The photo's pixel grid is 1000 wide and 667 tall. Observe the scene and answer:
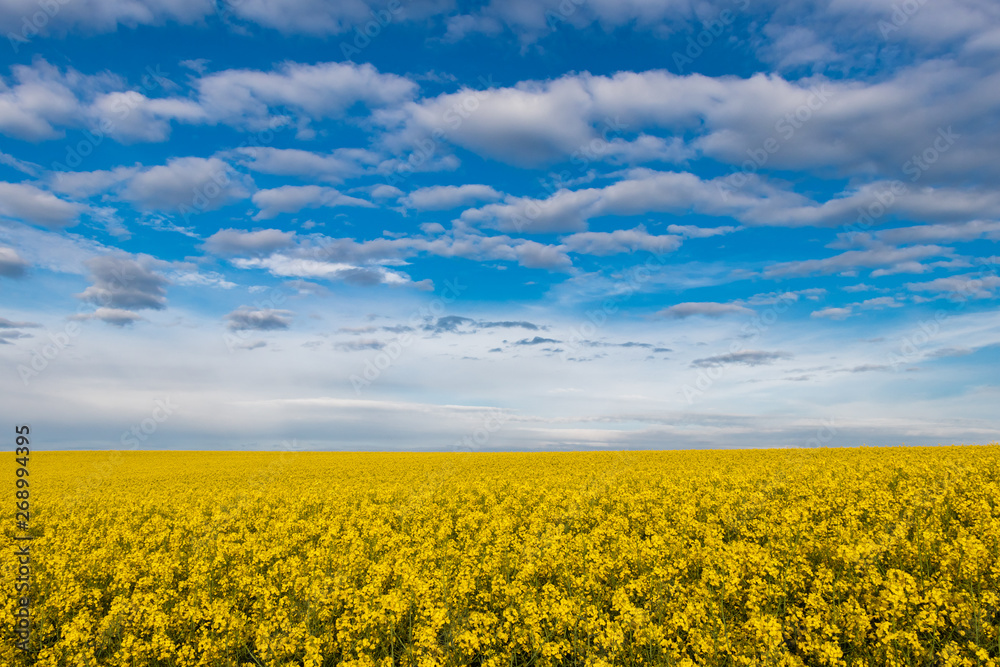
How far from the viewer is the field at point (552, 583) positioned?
371 inches

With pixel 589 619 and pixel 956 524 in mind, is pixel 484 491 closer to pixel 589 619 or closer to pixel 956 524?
pixel 589 619

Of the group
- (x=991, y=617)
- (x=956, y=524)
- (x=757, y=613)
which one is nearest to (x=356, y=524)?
(x=757, y=613)

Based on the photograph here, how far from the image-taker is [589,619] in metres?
9.98

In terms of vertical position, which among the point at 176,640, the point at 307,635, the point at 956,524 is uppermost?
the point at 956,524

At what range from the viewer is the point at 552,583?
12609 mm

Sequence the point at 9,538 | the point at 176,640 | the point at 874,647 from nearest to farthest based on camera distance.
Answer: the point at 874,647
the point at 176,640
the point at 9,538

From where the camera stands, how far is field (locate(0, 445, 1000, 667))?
371 inches

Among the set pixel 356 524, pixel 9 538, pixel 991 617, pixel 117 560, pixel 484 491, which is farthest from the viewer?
pixel 484 491

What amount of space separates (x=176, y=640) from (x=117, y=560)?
18.3 ft

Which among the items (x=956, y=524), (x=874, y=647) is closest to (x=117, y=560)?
(x=874, y=647)

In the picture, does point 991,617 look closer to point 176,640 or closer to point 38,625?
point 176,640

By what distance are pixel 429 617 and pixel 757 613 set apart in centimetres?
637

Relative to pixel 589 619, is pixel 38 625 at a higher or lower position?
lower

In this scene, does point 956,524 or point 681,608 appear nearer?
point 681,608
